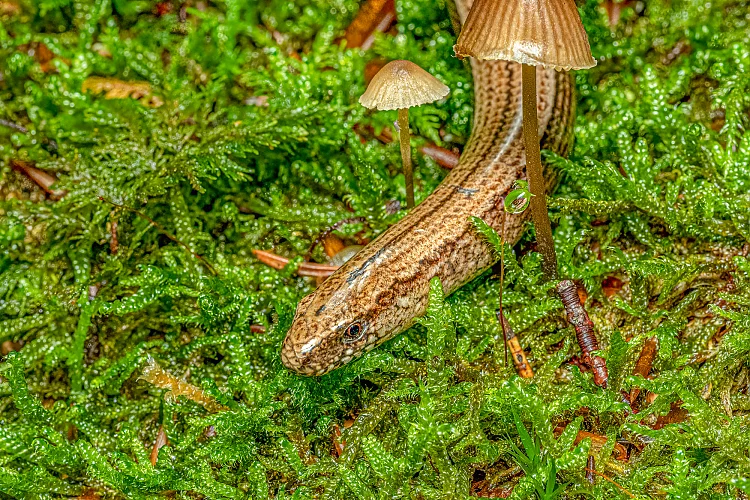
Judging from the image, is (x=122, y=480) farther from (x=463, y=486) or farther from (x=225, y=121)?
(x=225, y=121)

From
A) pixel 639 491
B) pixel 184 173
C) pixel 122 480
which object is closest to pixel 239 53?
pixel 184 173

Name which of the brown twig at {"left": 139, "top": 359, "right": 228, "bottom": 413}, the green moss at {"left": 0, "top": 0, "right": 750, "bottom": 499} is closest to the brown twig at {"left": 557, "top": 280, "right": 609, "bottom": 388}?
the green moss at {"left": 0, "top": 0, "right": 750, "bottom": 499}

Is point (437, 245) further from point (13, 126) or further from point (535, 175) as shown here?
point (13, 126)

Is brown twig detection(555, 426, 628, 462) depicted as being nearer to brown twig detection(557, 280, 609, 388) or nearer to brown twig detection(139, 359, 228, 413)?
brown twig detection(557, 280, 609, 388)

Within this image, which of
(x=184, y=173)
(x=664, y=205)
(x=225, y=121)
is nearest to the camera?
(x=664, y=205)

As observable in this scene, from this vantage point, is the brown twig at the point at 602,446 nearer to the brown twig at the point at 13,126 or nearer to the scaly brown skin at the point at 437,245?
the scaly brown skin at the point at 437,245

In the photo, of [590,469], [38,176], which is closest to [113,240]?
[38,176]

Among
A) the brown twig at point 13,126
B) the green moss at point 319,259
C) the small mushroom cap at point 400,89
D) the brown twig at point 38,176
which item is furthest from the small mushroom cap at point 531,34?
the brown twig at point 13,126
